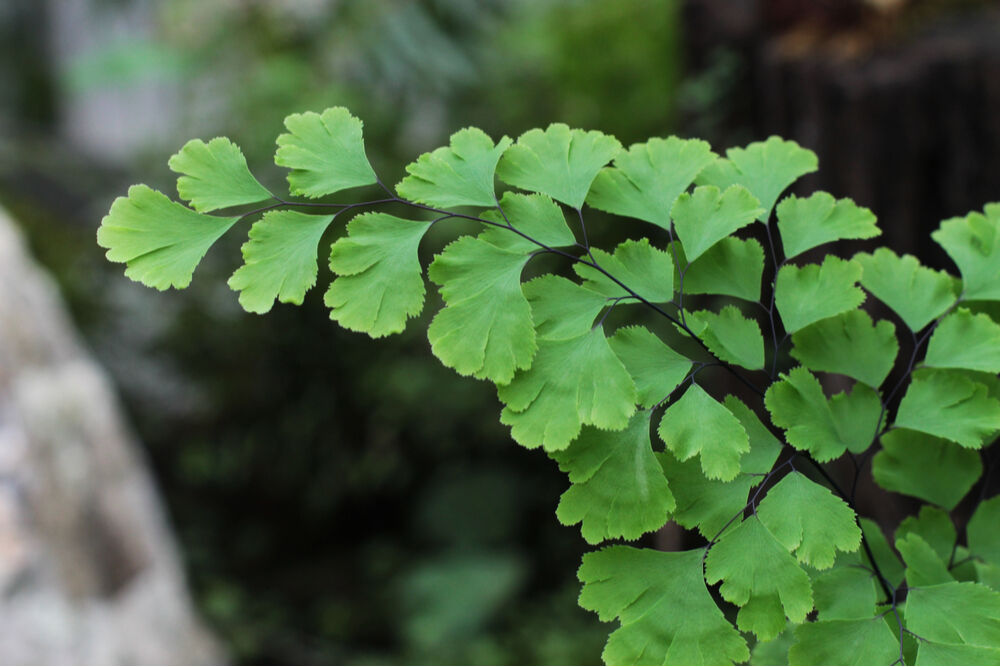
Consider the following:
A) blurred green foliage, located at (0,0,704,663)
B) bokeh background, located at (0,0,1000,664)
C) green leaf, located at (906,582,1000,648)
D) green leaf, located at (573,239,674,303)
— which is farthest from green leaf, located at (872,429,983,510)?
blurred green foliage, located at (0,0,704,663)

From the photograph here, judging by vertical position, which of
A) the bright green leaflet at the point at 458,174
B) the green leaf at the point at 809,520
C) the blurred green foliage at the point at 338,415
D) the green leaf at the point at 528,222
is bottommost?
the blurred green foliage at the point at 338,415

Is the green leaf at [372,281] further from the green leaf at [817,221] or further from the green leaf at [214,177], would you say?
the green leaf at [817,221]

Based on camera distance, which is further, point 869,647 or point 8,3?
point 8,3

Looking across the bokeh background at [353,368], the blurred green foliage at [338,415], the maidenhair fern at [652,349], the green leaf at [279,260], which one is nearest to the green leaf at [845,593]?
the maidenhair fern at [652,349]

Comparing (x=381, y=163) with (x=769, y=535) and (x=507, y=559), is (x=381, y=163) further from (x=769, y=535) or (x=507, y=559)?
(x=769, y=535)

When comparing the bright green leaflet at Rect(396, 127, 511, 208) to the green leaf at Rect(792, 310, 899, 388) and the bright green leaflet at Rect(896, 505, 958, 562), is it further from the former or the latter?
the bright green leaflet at Rect(896, 505, 958, 562)

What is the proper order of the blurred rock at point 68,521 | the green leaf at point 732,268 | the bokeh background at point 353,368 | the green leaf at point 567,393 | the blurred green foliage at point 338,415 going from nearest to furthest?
the green leaf at point 567,393 < the green leaf at point 732,268 < the blurred rock at point 68,521 < the bokeh background at point 353,368 < the blurred green foliage at point 338,415

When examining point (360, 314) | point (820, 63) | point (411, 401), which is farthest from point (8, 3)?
point (360, 314)
